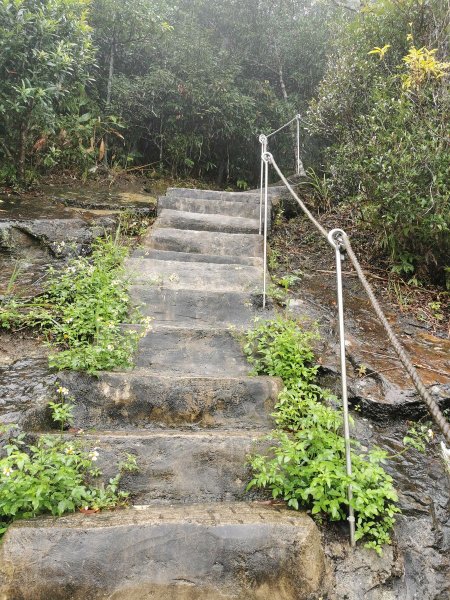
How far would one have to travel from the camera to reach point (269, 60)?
10148mm

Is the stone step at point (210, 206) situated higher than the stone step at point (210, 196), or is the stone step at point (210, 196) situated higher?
the stone step at point (210, 196)

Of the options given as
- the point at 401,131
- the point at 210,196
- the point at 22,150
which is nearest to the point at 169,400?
the point at 401,131

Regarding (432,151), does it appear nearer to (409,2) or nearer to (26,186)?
(409,2)

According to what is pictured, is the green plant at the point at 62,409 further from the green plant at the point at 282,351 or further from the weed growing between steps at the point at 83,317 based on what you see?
the green plant at the point at 282,351

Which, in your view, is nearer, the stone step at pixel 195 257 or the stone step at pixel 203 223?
the stone step at pixel 195 257

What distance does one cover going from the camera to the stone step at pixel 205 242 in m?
4.86

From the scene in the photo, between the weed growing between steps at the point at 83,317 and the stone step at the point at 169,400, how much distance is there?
5.5 inches

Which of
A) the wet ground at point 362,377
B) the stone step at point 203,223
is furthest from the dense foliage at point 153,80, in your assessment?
the stone step at point 203,223

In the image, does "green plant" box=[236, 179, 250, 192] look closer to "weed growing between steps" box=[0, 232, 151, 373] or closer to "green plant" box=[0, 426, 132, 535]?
"weed growing between steps" box=[0, 232, 151, 373]

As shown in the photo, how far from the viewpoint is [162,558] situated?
188 centimetres

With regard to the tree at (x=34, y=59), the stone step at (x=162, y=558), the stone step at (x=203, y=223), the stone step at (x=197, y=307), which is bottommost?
the stone step at (x=162, y=558)

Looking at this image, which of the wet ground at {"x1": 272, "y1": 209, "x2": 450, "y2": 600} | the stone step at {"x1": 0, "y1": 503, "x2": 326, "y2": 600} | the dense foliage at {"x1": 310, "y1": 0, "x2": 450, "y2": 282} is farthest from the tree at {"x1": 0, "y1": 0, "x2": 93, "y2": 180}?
the stone step at {"x1": 0, "y1": 503, "x2": 326, "y2": 600}

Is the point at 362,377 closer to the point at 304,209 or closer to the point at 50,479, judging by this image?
the point at 304,209

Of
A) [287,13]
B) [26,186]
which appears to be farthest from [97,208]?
[287,13]
